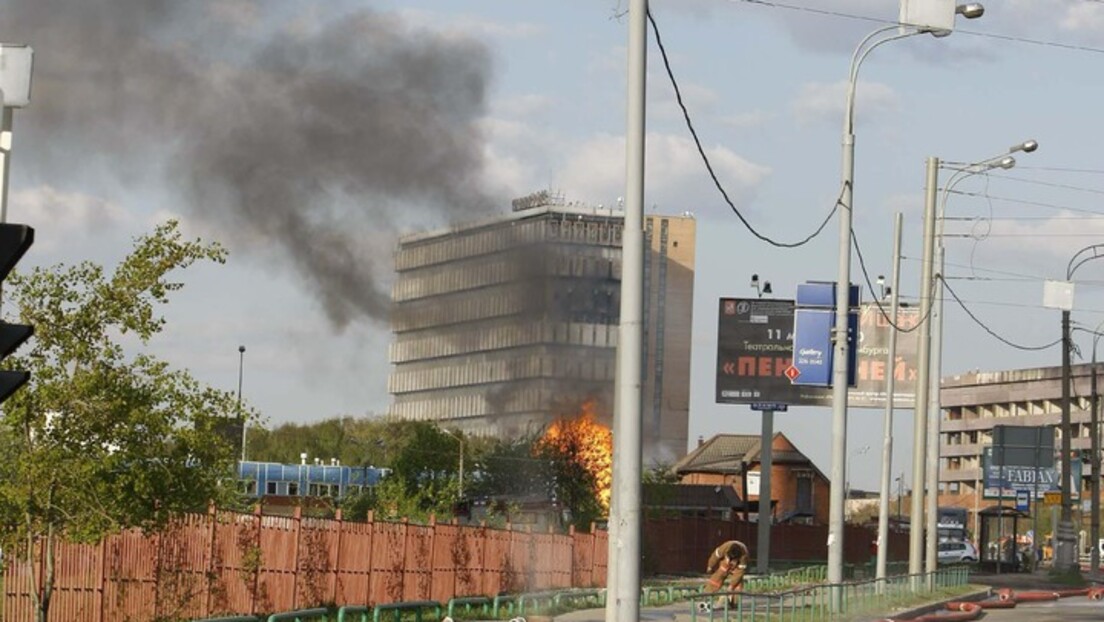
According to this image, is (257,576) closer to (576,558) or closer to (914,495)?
(576,558)

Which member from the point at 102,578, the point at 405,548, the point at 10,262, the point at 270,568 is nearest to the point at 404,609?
the point at 405,548

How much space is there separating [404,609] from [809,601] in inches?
317

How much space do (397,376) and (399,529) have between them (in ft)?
39.5

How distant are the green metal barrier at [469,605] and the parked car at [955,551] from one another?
2246 inches

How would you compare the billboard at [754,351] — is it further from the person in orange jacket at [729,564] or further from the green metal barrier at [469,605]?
the green metal barrier at [469,605]

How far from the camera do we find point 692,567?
67.9m

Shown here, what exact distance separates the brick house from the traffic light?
302ft

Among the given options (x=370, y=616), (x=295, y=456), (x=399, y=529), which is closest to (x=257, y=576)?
(x=370, y=616)

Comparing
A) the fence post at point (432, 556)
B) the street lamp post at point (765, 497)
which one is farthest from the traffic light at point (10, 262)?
the street lamp post at point (765, 497)

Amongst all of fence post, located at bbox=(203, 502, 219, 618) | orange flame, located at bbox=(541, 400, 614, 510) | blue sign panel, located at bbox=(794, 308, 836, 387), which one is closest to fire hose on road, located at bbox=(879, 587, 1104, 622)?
blue sign panel, located at bbox=(794, 308, 836, 387)

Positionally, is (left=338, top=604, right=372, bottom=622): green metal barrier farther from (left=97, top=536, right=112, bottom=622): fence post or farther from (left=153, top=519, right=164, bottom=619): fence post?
(left=97, top=536, right=112, bottom=622): fence post

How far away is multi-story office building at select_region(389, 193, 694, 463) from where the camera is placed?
138ft

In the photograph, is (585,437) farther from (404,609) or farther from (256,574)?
(256,574)

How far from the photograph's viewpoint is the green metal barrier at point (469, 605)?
35.1 m
